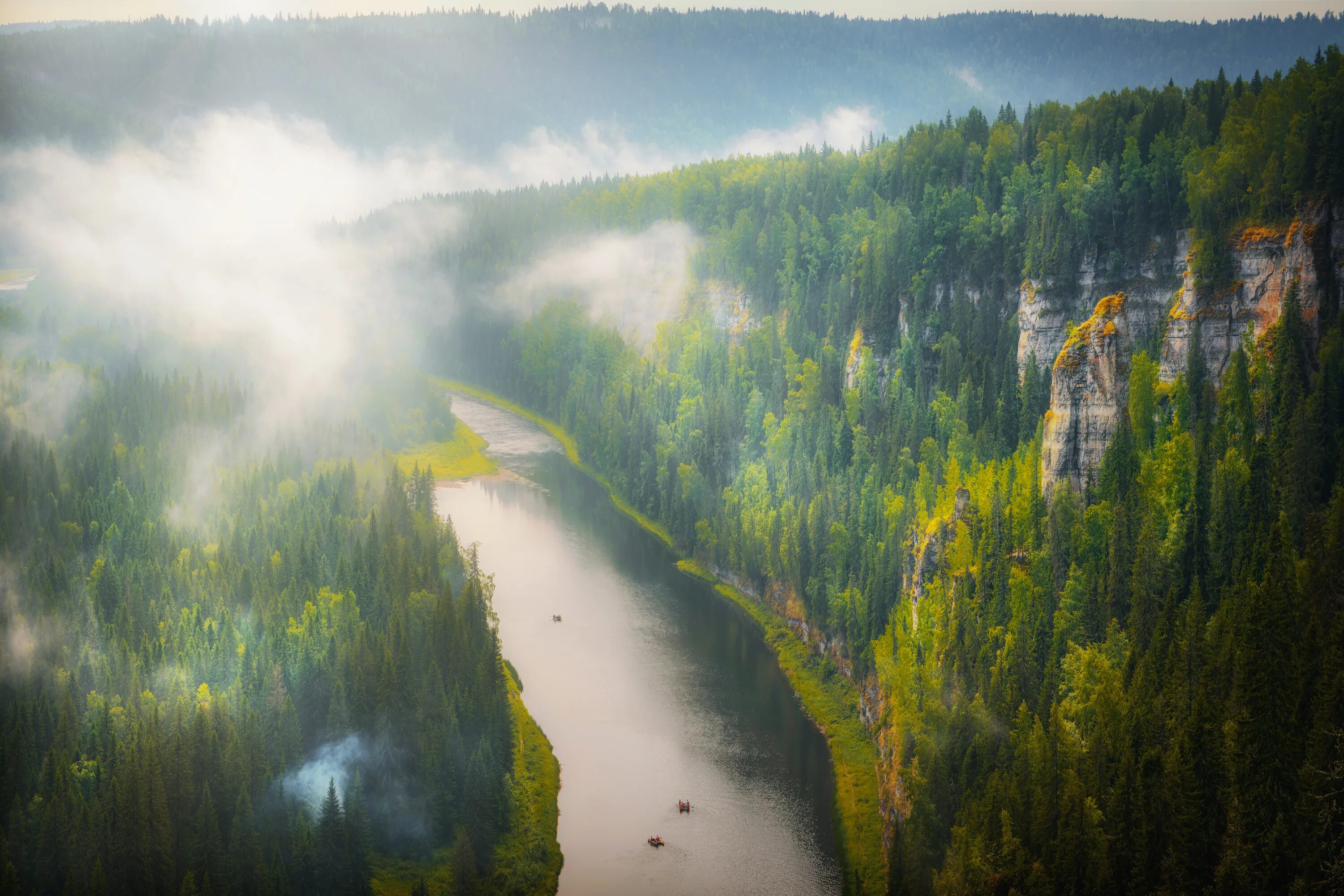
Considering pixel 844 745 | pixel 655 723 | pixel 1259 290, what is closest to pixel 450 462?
pixel 655 723

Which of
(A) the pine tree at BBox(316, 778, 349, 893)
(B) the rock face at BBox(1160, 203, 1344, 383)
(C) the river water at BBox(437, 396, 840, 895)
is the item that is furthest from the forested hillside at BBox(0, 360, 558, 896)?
(B) the rock face at BBox(1160, 203, 1344, 383)

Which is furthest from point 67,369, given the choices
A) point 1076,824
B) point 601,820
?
point 1076,824

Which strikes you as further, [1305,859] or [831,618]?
[831,618]

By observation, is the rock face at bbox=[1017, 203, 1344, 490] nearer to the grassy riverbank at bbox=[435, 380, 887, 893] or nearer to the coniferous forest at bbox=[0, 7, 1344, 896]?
the coniferous forest at bbox=[0, 7, 1344, 896]

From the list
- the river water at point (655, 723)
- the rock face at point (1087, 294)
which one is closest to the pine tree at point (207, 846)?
the river water at point (655, 723)

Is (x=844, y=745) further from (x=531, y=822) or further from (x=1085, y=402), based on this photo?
(x=1085, y=402)

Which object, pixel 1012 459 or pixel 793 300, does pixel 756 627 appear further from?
pixel 793 300
